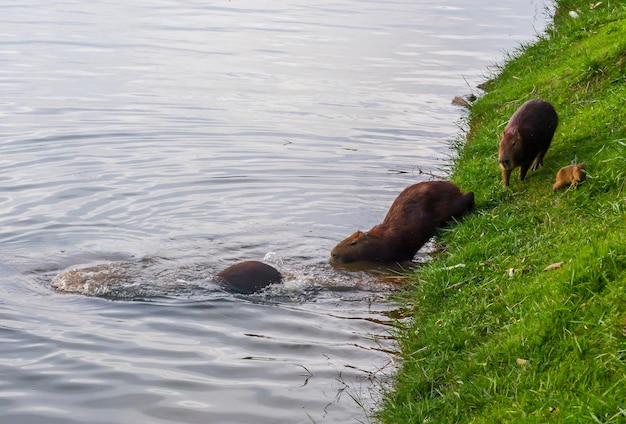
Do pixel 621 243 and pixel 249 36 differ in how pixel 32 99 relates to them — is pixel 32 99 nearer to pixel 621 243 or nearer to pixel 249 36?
pixel 249 36

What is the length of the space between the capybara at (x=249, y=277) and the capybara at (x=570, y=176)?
234 cm

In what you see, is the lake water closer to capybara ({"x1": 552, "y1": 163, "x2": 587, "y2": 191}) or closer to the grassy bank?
the grassy bank

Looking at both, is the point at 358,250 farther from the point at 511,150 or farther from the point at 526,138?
the point at 526,138

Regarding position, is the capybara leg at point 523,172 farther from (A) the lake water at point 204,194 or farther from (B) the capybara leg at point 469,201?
(A) the lake water at point 204,194

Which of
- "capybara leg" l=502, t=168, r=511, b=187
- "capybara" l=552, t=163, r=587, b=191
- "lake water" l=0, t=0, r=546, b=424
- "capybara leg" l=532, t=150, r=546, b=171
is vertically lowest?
"lake water" l=0, t=0, r=546, b=424

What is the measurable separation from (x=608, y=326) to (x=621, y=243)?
757 millimetres

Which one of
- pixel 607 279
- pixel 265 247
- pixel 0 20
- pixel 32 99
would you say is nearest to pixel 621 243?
pixel 607 279

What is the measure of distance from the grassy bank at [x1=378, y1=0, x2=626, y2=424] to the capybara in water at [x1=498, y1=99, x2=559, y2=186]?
196 millimetres

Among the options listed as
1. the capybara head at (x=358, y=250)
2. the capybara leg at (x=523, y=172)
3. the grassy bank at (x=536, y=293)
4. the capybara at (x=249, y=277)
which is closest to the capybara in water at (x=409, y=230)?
the capybara head at (x=358, y=250)

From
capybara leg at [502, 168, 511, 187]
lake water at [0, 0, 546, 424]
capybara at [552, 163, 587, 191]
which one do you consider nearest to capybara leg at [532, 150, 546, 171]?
capybara leg at [502, 168, 511, 187]

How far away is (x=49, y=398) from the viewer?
557 cm

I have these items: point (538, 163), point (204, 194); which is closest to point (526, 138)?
point (538, 163)

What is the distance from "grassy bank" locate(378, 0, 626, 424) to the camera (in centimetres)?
433

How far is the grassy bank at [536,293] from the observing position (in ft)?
14.2
